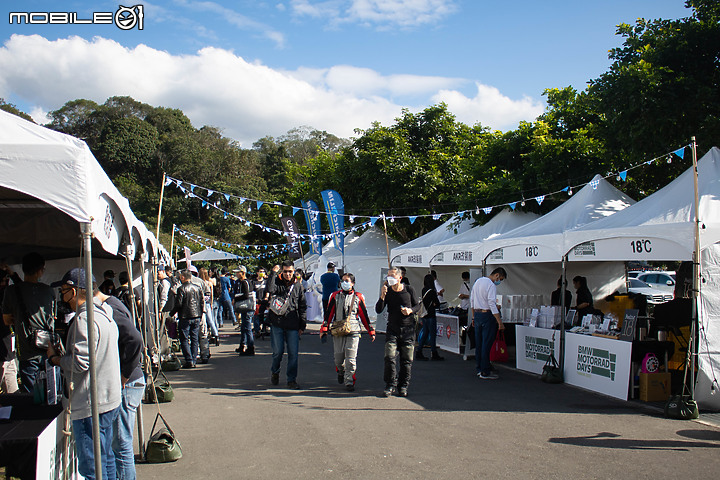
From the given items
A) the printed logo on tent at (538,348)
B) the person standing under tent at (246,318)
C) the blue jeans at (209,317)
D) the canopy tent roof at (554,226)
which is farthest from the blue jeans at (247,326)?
the printed logo on tent at (538,348)

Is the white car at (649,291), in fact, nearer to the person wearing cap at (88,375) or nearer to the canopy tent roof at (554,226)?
the canopy tent roof at (554,226)

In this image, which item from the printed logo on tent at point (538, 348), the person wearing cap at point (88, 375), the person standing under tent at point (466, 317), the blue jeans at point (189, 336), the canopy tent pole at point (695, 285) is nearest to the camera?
the person wearing cap at point (88, 375)

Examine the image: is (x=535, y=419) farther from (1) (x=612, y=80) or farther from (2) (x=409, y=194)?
(2) (x=409, y=194)

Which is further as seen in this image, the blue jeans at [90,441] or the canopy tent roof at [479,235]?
the canopy tent roof at [479,235]

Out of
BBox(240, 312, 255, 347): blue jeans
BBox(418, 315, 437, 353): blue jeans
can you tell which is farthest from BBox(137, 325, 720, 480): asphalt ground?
BBox(240, 312, 255, 347): blue jeans

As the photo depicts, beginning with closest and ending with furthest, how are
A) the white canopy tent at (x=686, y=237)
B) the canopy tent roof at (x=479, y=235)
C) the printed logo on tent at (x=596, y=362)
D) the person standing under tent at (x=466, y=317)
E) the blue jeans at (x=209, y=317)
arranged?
the white canopy tent at (x=686, y=237)
the printed logo on tent at (x=596, y=362)
the person standing under tent at (x=466, y=317)
the blue jeans at (x=209, y=317)
the canopy tent roof at (x=479, y=235)

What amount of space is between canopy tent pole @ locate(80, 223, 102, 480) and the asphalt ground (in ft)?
4.85

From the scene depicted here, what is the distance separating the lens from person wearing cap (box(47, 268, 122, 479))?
3705 mm

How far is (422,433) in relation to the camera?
626 cm

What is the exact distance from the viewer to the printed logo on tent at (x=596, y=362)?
8.33m

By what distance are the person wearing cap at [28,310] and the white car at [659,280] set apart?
22.9 meters

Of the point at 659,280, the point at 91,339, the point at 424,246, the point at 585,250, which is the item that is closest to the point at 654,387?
the point at 585,250

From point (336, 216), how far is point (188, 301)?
1127 cm

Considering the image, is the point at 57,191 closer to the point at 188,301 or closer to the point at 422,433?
the point at 422,433
